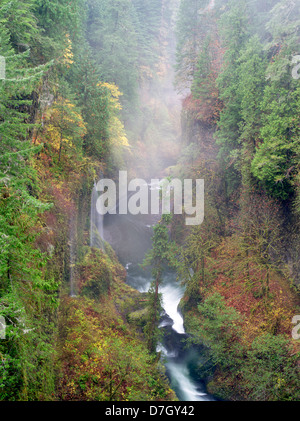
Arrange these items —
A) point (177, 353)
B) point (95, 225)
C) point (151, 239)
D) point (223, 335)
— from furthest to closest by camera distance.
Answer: point (95, 225) → point (177, 353) → point (151, 239) → point (223, 335)

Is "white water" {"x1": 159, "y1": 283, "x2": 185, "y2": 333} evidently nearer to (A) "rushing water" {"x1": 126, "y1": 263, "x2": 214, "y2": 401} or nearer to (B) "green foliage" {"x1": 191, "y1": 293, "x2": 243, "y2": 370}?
(A) "rushing water" {"x1": 126, "y1": 263, "x2": 214, "y2": 401}

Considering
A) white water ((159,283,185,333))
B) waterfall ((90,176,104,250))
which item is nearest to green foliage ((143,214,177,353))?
white water ((159,283,185,333))

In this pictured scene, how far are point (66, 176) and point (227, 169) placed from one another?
12.5m

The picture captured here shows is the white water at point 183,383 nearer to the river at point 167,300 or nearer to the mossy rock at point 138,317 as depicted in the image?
the river at point 167,300

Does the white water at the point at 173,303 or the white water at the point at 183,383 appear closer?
the white water at the point at 183,383

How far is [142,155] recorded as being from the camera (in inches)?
1412

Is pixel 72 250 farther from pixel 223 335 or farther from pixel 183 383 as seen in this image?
pixel 183 383

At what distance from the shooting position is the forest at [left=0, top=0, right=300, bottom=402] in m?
6.66

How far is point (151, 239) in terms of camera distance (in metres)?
15.7

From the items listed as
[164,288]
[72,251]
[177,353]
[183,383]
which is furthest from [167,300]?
[72,251]

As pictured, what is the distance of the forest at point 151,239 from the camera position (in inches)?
262

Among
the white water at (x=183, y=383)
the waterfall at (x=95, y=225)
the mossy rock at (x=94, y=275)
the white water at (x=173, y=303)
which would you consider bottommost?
the white water at (x=183, y=383)

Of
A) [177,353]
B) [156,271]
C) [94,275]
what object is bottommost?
[177,353]

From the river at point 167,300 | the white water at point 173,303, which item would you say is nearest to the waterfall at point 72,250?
the river at point 167,300
